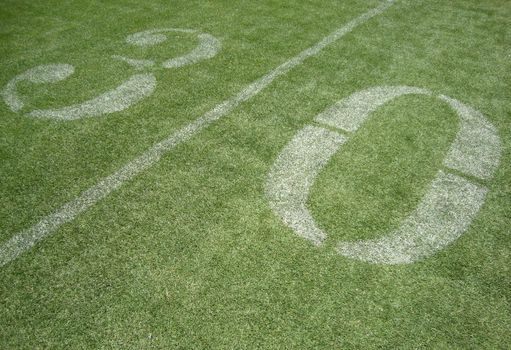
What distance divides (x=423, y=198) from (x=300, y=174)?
1.01 m

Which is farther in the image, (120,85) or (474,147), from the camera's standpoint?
(120,85)

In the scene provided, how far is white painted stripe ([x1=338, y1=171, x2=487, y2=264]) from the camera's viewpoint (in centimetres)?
301

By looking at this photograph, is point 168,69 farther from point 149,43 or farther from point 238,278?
point 238,278

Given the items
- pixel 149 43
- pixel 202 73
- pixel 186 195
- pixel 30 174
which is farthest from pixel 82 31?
pixel 186 195

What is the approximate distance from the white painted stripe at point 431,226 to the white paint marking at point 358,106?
101 centimetres

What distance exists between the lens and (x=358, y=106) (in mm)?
4527

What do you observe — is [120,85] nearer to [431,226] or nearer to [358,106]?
[358,106]

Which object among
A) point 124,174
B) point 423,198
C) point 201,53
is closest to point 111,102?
point 124,174

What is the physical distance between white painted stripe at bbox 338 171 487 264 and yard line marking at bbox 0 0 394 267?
1.81m

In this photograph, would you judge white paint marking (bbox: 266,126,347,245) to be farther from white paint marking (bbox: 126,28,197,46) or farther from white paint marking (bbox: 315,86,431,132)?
white paint marking (bbox: 126,28,197,46)

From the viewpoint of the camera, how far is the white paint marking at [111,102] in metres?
4.23

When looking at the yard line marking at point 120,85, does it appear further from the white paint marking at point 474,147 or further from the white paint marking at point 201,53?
the white paint marking at point 474,147

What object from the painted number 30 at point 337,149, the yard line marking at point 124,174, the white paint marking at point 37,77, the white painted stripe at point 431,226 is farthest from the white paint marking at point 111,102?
the white painted stripe at point 431,226

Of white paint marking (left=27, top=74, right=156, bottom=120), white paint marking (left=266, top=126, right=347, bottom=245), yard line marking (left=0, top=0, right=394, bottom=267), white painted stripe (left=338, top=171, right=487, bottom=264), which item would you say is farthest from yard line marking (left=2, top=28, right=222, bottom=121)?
white painted stripe (left=338, top=171, right=487, bottom=264)
